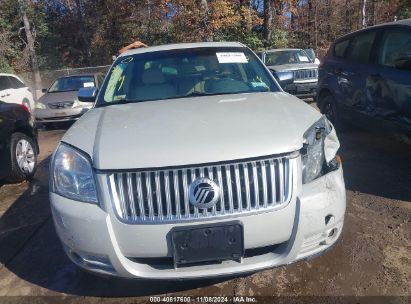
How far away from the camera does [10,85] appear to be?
461 inches

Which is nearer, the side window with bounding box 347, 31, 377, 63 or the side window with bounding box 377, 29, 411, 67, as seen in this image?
the side window with bounding box 377, 29, 411, 67

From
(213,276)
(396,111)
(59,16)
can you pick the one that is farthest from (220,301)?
(59,16)

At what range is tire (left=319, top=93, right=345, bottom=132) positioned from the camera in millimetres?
6094

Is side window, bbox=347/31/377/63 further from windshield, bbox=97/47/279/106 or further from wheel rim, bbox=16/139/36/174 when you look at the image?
wheel rim, bbox=16/139/36/174

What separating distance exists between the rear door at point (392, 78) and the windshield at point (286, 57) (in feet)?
19.3

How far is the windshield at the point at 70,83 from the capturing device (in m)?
10.9

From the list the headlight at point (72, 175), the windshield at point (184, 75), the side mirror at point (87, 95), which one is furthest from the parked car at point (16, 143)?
the headlight at point (72, 175)

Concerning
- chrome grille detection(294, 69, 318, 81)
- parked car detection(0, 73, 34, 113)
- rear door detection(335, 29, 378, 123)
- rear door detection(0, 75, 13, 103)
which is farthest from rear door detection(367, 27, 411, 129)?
rear door detection(0, 75, 13, 103)

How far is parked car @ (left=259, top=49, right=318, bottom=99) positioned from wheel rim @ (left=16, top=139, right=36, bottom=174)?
5.19 metres

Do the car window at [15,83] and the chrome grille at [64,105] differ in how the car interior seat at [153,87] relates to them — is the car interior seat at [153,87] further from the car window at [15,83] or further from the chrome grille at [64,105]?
the car window at [15,83]

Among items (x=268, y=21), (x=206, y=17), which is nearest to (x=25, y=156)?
(x=206, y=17)

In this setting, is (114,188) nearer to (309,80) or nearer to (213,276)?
(213,276)

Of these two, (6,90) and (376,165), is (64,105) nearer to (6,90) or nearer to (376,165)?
(6,90)

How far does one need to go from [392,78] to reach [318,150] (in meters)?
2.68
